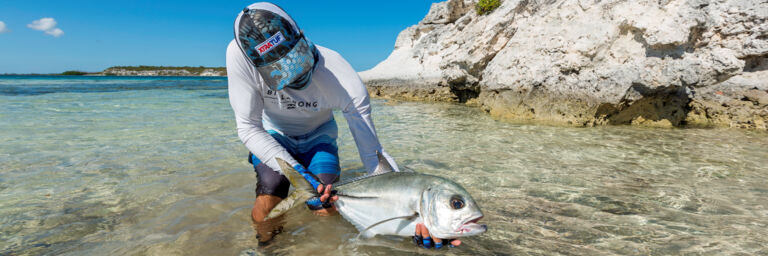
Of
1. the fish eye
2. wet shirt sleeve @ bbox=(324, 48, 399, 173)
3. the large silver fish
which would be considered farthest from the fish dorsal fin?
the fish eye

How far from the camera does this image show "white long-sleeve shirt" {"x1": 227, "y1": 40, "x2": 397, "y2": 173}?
9.46ft

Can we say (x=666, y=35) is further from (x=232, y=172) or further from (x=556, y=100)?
(x=232, y=172)

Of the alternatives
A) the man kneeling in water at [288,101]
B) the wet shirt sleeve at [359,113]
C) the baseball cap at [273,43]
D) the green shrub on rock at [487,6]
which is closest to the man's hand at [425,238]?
the man kneeling in water at [288,101]

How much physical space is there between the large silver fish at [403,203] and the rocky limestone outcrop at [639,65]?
7854 millimetres

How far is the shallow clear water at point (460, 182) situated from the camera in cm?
299

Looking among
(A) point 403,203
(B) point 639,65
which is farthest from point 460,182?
(B) point 639,65

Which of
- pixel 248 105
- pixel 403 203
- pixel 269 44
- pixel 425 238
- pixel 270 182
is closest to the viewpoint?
pixel 425 238

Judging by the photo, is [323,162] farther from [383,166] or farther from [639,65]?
[639,65]

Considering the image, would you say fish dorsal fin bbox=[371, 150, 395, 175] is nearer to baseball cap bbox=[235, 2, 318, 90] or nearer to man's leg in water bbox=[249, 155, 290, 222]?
baseball cap bbox=[235, 2, 318, 90]

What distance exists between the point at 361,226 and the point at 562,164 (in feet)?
12.7

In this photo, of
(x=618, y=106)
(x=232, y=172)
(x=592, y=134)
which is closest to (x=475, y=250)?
(x=232, y=172)

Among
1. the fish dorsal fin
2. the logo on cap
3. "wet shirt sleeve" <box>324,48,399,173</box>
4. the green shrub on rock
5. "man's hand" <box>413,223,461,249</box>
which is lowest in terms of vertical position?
"man's hand" <box>413,223,461,249</box>

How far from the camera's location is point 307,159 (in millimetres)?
3479

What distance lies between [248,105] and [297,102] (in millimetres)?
425
